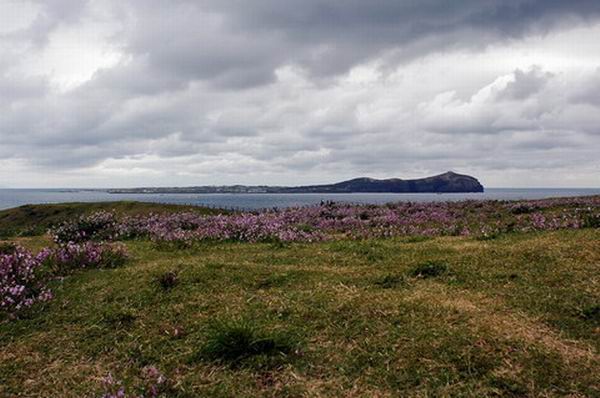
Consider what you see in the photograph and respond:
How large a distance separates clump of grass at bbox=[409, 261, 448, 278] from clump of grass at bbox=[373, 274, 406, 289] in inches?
19.3

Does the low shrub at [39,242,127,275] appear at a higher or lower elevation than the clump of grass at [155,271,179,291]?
higher

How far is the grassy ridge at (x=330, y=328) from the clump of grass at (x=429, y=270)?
0.02m

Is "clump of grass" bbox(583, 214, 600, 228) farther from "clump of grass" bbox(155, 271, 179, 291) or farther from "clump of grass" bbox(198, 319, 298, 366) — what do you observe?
"clump of grass" bbox(155, 271, 179, 291)

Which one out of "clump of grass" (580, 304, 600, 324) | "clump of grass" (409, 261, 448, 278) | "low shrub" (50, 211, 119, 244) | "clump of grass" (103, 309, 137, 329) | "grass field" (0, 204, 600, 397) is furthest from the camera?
"low shrub" (50, 211, 119, 244)

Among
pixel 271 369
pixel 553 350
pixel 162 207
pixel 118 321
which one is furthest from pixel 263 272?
pixel 162 207

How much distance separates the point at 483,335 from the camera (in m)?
6.19

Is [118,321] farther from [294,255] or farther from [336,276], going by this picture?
[294,255]

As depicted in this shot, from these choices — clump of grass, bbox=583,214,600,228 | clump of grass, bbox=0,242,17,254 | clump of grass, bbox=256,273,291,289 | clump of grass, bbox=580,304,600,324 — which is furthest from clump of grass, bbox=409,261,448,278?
clump of grass, bbox=0,242,17,254

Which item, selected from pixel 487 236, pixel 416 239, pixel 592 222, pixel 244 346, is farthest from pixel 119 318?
pixel 592 222

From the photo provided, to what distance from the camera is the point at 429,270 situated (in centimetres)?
945

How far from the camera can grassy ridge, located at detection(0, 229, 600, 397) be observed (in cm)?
549

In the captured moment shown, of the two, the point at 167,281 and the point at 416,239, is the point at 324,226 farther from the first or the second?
the point at 167,281

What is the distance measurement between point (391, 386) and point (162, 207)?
27239 millimetres

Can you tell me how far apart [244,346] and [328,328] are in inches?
53.6
